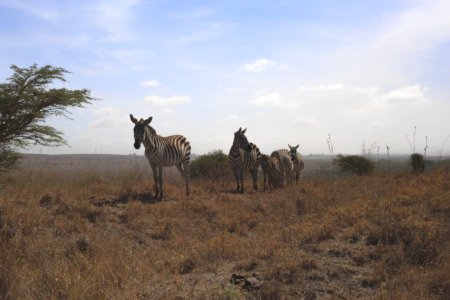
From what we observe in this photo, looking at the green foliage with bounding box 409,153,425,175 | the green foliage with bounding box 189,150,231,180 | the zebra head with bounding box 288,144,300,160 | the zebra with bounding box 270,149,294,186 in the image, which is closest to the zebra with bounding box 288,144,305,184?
the zebra head with bounding box 288,144,300,160

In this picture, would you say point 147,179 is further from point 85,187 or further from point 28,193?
point 28,193

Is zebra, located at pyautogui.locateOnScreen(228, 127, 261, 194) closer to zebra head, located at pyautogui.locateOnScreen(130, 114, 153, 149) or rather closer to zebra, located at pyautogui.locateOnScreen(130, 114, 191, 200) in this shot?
zebra, located at pyautogui.locateOnScreen(130, 114, 191, 200)

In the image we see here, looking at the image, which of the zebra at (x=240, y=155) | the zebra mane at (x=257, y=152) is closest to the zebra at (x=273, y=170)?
the zebra mane at (x=257, y=152)

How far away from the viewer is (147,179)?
14570 millimetres

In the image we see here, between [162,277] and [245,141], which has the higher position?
[245,141]

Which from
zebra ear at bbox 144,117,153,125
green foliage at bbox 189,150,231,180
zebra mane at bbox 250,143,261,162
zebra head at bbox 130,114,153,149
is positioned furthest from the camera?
green foliage at bbox 189,150,231,180

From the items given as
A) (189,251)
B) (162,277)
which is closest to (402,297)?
(162,277)

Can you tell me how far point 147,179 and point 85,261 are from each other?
9.03 m

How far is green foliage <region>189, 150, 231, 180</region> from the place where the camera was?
18750mm

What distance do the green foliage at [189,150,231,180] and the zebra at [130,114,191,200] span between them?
16.6ft

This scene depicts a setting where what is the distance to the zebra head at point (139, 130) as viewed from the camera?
36.7ft

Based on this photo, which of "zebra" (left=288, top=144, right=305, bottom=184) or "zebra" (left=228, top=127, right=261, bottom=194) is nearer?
"zebra" (left=228, top=127, right=261, bottom=194)

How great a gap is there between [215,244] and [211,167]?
1233cm

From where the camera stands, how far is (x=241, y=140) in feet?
49.2
